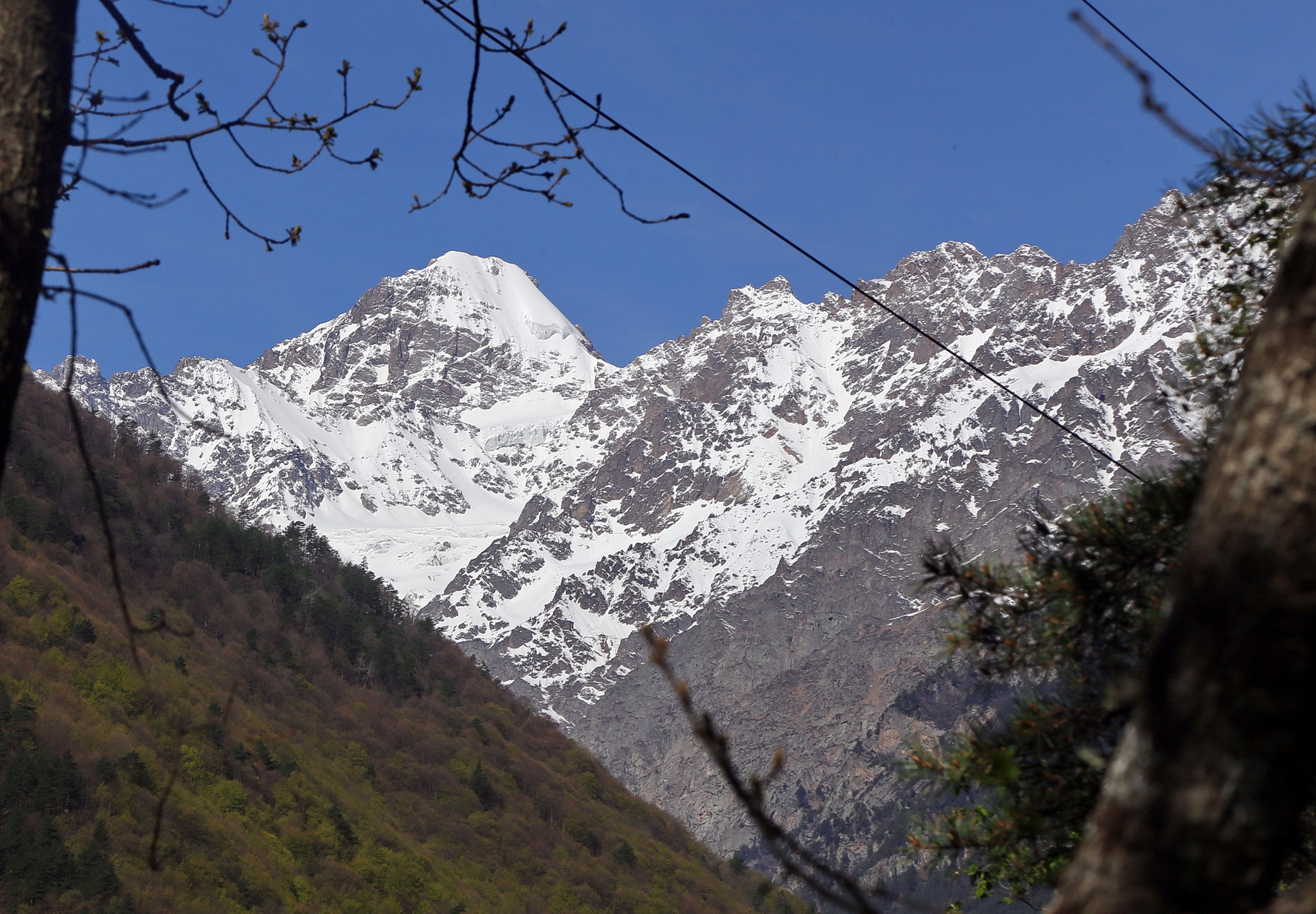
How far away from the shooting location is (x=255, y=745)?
155ft

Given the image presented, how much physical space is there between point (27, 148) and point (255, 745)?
49.0 meters

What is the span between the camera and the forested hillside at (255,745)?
34.4 m

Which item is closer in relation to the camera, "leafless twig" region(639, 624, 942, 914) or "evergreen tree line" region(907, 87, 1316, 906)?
"leafless twig" region(639, 624, 942, 914)

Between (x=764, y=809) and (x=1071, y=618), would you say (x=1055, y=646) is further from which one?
(x=764, y=809)

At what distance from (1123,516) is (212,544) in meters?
69.1

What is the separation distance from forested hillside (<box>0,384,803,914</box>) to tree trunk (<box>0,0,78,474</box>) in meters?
22.8

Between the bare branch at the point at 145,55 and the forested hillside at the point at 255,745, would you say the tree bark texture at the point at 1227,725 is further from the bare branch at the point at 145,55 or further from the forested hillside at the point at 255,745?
the forested hillside at the point at 255,745

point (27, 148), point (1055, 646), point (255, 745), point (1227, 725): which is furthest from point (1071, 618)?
point (255, 745)

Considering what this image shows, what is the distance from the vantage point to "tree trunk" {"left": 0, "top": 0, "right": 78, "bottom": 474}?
2.49m

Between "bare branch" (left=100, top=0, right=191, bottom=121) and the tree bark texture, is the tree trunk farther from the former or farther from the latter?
the tree bark texture

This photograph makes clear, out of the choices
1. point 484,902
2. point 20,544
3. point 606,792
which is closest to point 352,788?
point 484,902

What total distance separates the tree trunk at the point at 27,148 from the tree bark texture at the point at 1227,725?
2.29 m

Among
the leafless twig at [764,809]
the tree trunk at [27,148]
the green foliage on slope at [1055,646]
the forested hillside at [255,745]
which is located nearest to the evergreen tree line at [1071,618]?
the green foliage on slope at [1055,646]

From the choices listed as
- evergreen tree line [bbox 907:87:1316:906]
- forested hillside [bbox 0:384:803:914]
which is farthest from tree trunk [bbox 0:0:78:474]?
forested hillside [bbox 0:384:803:914]
